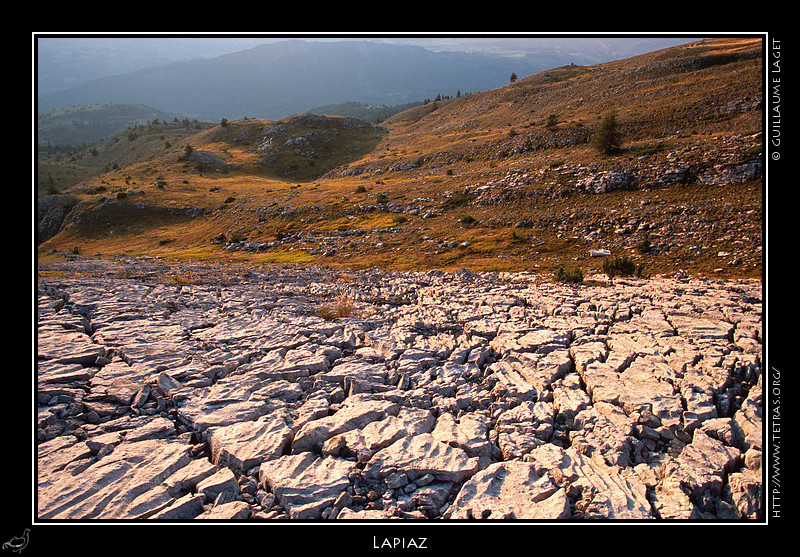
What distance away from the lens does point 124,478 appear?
141 inches

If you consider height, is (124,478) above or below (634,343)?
below

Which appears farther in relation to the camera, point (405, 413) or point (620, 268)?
point (620, 268)

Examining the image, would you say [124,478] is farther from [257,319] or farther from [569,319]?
[569,319]

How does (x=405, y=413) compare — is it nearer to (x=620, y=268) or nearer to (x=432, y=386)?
(x=432, y=386)

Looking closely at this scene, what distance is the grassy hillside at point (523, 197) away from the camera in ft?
60.5

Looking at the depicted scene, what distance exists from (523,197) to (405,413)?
81.9 ft

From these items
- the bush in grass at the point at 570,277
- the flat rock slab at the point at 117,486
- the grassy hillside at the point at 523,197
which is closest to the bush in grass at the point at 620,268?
the grassy hillside at the point at 523,197

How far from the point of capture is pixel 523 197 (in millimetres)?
26516

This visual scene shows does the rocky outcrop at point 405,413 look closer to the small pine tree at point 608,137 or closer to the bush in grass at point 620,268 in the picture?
the bush in grass at point 620,268

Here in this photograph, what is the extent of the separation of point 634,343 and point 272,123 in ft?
329

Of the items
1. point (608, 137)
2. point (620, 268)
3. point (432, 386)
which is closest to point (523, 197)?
point (608, 137)

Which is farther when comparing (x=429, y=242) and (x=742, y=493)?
(x=429, y=242)
